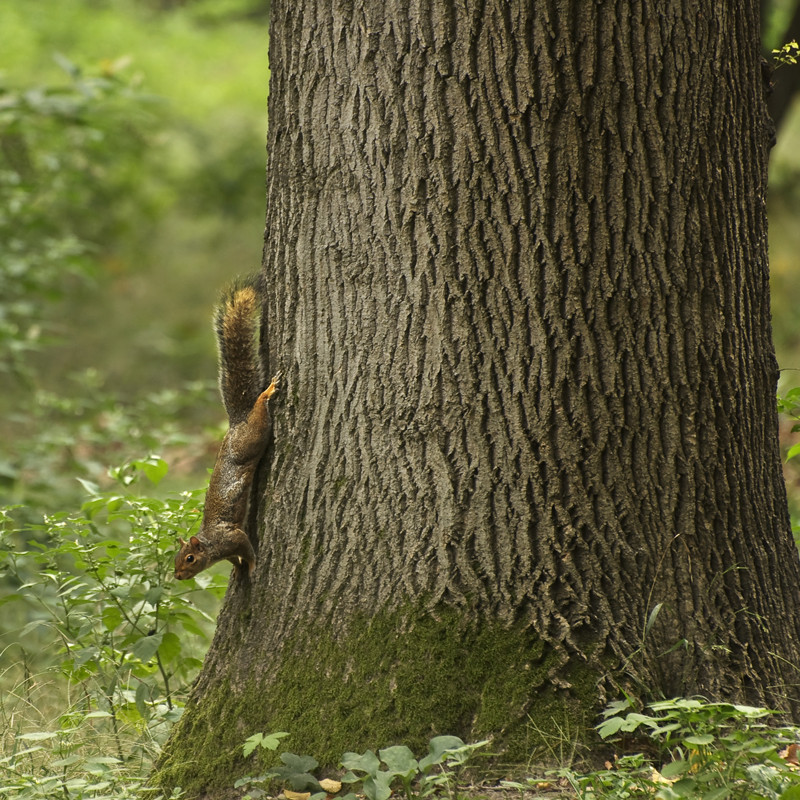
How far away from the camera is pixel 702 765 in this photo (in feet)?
5.83

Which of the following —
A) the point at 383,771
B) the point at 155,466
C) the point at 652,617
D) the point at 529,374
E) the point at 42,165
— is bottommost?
the point at 383,771

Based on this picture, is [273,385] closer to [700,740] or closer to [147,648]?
[147,648]

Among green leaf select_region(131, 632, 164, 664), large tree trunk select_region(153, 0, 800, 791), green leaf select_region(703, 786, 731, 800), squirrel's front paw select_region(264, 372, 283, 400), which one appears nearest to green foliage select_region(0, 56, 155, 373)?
squirrel's front paw select_region(264, 372, 283, 400)

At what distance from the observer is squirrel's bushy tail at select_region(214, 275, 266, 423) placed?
257 centimetres

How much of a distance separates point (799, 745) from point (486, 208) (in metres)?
1.36

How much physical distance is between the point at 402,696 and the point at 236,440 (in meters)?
0.84

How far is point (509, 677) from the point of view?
2.07m

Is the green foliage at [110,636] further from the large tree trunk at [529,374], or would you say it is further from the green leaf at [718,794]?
the green leaf at [718,794]

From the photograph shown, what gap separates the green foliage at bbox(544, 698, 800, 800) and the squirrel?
3.46 feet

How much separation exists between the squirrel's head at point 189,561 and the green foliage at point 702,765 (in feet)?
4.14

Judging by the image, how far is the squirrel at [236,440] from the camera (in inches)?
96.4

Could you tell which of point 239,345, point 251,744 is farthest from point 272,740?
point 239,345

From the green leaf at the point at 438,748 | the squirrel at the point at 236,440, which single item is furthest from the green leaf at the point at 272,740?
the squirrel at the point at 236,440

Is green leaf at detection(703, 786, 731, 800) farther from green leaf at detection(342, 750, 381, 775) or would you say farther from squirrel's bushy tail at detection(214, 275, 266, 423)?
squirrel's bushy tail at detection(214, 275, 266, 423)
